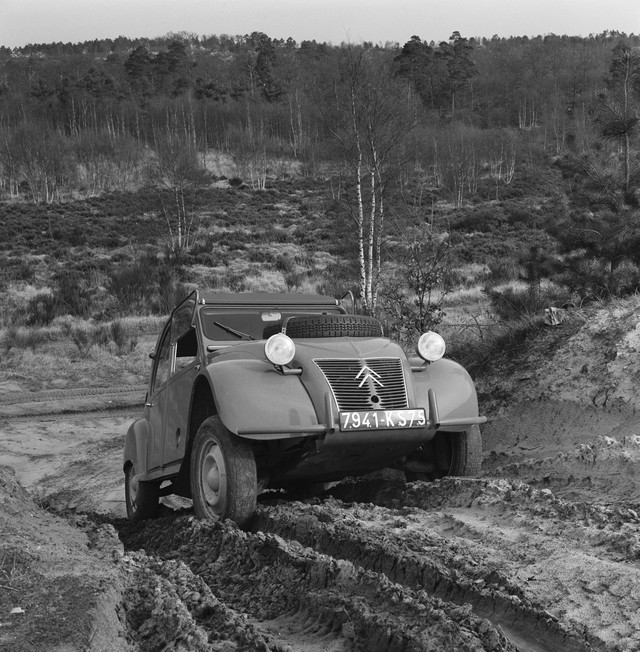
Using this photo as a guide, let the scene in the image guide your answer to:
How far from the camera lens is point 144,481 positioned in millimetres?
7160

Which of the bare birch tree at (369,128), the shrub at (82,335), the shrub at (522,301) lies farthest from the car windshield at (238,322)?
the bare birch tree at (369,128)

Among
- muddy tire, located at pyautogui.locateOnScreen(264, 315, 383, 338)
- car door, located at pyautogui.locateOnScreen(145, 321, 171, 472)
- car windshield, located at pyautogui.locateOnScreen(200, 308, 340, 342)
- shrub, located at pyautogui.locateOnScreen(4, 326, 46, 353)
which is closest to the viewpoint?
muddy tire, located at pyautogui.locateOnScreen(264, 315, 383, 338)

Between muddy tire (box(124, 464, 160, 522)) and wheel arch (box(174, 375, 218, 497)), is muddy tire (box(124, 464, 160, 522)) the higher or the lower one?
the lower one

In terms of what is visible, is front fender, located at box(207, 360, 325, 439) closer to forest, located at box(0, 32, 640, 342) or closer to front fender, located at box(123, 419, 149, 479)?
front fender, located at box(123, 419, 149, 479)

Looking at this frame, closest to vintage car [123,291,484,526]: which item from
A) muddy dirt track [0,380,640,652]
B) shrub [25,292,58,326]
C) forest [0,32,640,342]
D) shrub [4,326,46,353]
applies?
muddy dirt track [0,380,640,652]

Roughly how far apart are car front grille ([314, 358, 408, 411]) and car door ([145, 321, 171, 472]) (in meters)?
1.88

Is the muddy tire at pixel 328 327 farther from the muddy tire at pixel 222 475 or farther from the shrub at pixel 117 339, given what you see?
the shrub at pixel 117 339

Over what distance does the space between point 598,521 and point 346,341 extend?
2.04 metres

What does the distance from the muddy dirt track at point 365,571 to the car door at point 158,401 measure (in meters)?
0.59

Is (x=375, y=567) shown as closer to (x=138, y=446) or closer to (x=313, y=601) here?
(x=313, y=601)

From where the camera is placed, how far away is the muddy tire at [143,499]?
7191mm

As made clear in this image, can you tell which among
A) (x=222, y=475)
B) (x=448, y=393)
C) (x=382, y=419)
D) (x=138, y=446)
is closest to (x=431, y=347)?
(x=448, y=393)

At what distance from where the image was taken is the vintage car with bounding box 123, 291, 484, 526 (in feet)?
17.4

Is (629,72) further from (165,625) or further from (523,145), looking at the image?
(523,145)
